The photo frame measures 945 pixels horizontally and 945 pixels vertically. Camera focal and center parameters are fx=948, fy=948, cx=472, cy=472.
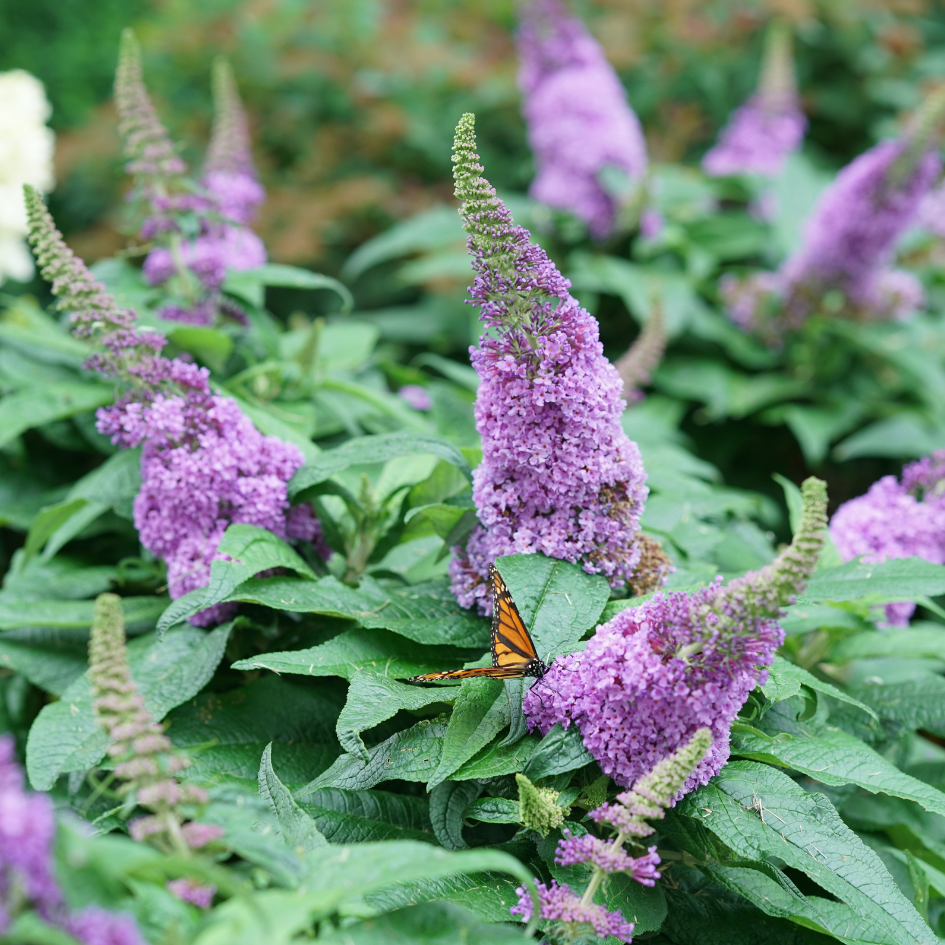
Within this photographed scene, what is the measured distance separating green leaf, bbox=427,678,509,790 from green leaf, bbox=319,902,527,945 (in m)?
0.25

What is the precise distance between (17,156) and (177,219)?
1.75 meters

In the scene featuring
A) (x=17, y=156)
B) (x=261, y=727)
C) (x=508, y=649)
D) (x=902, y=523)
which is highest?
(x=17, y=156)

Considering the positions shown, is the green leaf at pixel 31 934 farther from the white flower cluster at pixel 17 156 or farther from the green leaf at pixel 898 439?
the green leaf at pixel 898 439

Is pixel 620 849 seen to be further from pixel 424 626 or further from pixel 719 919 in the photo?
pixel 424 626

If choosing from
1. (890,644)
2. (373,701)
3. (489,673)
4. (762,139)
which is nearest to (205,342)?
(373,701)

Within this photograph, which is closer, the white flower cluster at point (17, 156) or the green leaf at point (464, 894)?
the green leaf at point (464, 894)

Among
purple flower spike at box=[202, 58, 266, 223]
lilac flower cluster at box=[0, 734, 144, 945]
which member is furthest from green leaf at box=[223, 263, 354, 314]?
lilac flower cluster at box=[0, 734, 144, 945]

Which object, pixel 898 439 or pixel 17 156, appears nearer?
pixel 17 156

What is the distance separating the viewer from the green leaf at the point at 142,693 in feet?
6.50

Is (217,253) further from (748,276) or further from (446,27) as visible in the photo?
(446,27)

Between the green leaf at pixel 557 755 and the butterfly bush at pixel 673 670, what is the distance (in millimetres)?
20

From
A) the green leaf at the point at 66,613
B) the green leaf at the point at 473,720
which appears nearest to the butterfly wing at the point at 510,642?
the green leaf at the point at 473,720

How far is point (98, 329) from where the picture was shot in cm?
223

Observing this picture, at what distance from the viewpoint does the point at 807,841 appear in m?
1.71
